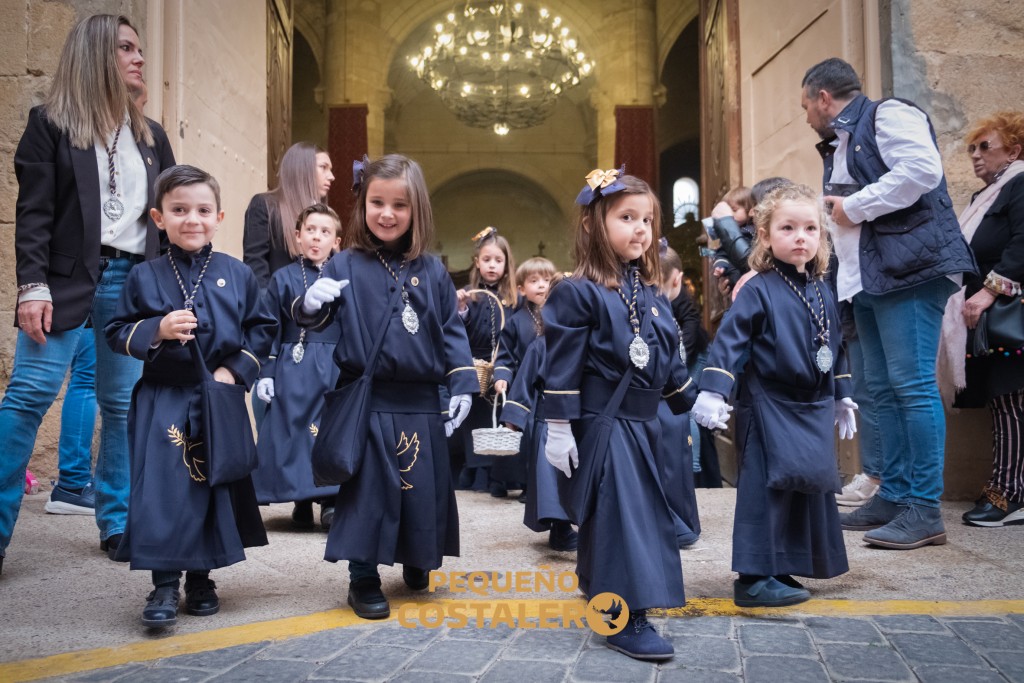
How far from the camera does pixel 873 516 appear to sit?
4.36 metres

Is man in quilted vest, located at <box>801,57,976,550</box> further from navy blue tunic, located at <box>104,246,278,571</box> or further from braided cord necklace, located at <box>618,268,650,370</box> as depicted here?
navy blue tunic, located at <box>104,246,278,571</box>

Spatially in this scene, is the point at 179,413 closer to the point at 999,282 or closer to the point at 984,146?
the point at 999,282

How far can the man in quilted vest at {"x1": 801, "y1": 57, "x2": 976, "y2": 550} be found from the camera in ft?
13.0

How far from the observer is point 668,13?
15984 mm

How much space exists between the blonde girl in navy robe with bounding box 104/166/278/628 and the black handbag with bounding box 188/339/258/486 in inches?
1.7

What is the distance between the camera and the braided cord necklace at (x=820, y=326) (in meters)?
3.23

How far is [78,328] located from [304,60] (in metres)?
16.7

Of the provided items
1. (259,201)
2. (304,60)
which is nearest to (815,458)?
(259,201)

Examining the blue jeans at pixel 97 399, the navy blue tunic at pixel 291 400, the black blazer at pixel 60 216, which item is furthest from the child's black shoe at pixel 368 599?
the black blazer at pixel 60 216

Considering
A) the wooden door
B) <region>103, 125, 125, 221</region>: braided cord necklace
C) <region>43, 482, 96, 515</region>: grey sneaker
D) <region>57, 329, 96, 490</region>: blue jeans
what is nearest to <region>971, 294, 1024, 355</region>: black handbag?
<region>103, 125, 125, 221</region>: braided cord necklace

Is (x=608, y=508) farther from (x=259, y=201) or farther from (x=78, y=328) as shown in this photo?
(x=259, y=201)

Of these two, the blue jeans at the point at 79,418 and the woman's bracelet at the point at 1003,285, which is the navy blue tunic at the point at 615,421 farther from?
the blue jeans at the point at 79,418

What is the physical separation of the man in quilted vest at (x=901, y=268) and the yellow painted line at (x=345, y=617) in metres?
0.87

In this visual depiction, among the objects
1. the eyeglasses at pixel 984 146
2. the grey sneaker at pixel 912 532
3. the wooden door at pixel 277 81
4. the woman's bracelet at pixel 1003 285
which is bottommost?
the grey sneaker at pixel 912 532
